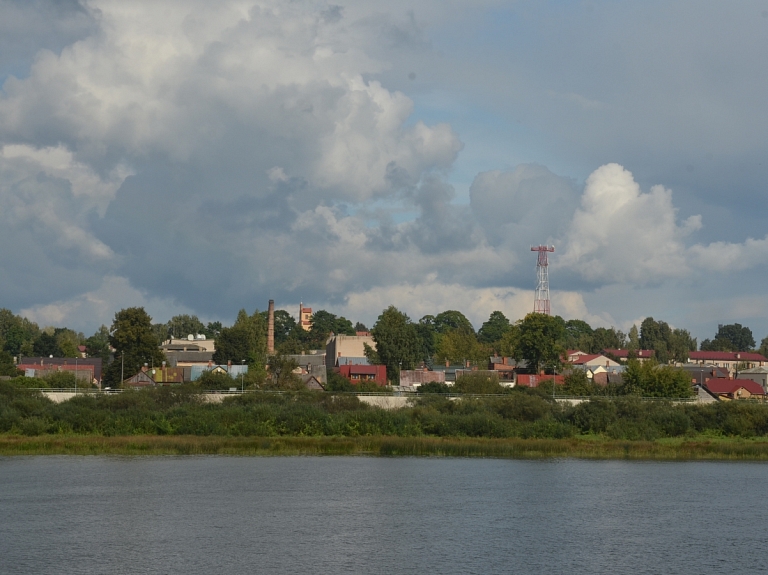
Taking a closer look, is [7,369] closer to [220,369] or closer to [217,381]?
[220,369]

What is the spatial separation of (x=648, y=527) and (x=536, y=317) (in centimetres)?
7984

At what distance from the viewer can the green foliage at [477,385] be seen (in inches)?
3925

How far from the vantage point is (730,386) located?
11381 cm

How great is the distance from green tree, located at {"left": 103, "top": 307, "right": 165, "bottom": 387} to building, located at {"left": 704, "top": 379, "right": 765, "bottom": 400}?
70.4 m

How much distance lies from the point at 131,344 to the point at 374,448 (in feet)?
199

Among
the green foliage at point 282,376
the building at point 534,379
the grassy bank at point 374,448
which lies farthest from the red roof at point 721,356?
the grassy bank at point 374,448

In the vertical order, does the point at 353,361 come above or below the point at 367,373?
above

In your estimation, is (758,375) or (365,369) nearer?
(365,369)

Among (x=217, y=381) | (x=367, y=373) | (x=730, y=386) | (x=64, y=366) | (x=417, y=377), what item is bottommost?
(x=730, y=386)

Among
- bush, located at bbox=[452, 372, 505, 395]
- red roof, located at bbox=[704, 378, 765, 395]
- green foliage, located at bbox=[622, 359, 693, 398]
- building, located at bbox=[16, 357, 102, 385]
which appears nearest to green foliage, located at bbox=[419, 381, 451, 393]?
bush, located at bbox=[452, 372, 505, 395]

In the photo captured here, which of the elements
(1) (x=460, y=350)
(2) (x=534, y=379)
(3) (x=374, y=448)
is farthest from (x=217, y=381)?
(1) (x=460, y=350)

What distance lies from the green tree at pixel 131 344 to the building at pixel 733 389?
70373 mm

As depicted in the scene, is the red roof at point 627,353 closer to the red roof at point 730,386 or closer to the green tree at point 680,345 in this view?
the green tree at point 680,345

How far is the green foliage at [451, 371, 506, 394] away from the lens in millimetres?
99688
